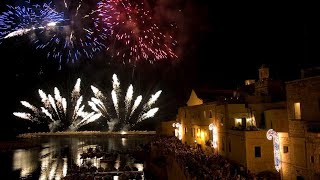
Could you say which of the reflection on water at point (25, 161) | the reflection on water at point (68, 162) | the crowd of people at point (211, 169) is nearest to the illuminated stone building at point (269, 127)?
the crowd of people at point (211, 169)

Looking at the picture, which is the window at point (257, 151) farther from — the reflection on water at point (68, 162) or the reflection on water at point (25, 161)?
the reflection on water at point (25, 161)

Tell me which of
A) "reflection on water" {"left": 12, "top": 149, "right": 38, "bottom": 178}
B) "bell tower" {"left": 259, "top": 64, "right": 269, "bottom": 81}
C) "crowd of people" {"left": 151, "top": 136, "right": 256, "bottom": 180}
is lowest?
"reflection on water" {"left": 12, "top": 149, "right": 38, "bottom": 178}

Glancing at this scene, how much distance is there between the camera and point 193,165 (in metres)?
28.6

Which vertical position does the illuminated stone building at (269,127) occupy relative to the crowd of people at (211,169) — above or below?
above

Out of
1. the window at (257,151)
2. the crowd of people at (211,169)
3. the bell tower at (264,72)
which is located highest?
the bell tower at (264,72)

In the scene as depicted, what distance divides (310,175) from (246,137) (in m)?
7.14

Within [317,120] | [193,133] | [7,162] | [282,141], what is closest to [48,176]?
[7,162]

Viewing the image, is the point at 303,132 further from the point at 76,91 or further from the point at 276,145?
the point at 76,91

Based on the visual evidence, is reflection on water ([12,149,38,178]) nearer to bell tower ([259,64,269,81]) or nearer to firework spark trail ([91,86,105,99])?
firework spark trail ([91,86,105,99])

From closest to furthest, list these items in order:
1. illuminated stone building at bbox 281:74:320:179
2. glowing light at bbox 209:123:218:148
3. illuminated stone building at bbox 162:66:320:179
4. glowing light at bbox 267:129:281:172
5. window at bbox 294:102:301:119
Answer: illuminated stone building at bbox 281:74:320:179 < illuminated stone building at bbox 162:66:320:179 < window at bbox 294:102:301:119 < glowing light at bbox 267:129:281:172 < glowing light at bbox 209:123:218:148

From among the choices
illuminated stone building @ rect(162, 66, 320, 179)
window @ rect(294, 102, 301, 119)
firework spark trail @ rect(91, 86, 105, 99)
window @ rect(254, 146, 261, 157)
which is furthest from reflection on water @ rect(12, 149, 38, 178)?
window @ rect(294, 102, 301, 119)

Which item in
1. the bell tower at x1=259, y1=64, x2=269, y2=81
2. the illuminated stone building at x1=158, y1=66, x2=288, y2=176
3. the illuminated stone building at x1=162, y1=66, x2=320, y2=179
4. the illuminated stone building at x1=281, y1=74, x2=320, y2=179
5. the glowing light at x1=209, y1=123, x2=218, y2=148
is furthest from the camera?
the glowing light at x1=209, y1=123, x2=218, y2=148

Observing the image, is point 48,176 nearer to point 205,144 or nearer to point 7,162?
point 7,162

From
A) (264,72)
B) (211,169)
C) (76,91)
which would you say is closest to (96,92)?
(76,91)
